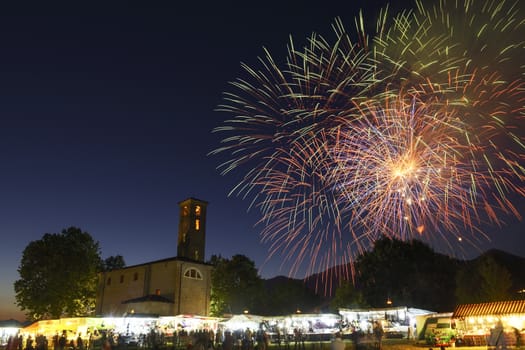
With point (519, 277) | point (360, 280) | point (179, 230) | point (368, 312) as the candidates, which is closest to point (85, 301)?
point (179, 230)

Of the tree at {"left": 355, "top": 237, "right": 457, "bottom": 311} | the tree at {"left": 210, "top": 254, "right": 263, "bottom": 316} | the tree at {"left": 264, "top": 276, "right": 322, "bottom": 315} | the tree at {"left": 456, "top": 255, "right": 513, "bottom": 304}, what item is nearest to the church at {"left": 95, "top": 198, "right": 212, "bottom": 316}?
the tree at {"left": 210, "top": 254, "right": 263, "bottom": 316}

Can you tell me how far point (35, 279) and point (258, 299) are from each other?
101ft

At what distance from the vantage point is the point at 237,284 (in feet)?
210

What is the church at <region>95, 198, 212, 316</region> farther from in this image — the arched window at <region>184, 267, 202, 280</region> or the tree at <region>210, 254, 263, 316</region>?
the tree at <region>210, 254, 263, 316</region>

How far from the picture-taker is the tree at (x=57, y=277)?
46531 mm

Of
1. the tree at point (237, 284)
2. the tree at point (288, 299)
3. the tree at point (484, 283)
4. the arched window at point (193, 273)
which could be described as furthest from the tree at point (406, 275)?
the arched window at point (193, 273)

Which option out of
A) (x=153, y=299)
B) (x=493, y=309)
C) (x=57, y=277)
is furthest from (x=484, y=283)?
(x=57, y=277)

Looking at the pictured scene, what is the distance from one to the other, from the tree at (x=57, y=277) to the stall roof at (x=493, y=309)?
128ft

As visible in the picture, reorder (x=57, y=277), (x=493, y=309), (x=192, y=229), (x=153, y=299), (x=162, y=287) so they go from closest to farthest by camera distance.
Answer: (x=493, y=309)
(x=153, y=299)
(x=162, y=287)
(x=57, y=277)
(x=192, y=229)

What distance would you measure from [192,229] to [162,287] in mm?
12113

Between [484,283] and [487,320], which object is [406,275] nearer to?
[484,283]

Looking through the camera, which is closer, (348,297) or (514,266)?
(348,297)

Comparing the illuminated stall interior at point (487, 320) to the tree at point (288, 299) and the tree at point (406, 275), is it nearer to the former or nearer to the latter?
the tree at point (406, 275)

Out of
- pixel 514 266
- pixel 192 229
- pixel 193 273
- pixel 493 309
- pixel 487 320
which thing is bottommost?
pixel 487 320
